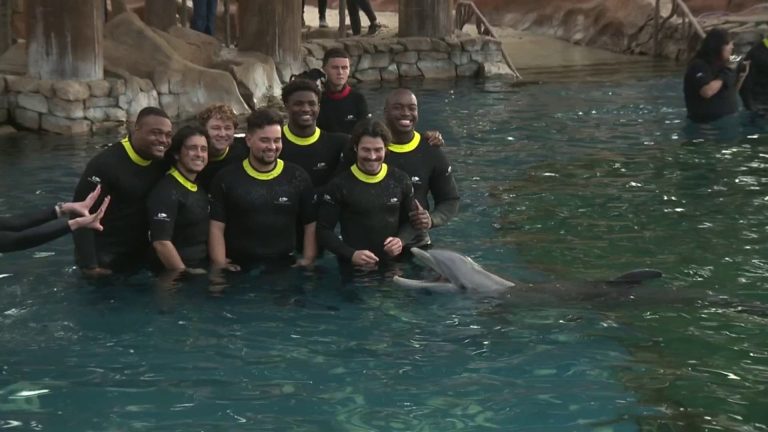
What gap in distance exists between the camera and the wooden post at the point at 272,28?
53.4 feet

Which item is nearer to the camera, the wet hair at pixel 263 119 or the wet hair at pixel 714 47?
the wet hair at pixel 263 119

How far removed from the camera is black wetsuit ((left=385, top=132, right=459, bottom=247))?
714cm

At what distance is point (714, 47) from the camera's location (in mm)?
12055

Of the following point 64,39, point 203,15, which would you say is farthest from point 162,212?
point 203,15

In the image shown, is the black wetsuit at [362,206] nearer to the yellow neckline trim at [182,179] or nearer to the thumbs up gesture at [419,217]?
the thumbs up gesture at [419,217]

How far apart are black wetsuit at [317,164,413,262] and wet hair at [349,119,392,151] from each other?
25cm

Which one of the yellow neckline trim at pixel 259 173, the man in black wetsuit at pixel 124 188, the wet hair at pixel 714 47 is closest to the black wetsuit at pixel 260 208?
the yellow neckline trim at pixel 259 173

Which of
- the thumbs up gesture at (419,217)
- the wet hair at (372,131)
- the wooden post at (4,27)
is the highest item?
the wooden post at (4,27)

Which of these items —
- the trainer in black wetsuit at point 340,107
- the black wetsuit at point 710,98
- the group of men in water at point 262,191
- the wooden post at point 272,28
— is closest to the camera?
the group of men in water at point 262,191

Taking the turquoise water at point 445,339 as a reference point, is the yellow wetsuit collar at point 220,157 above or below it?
above

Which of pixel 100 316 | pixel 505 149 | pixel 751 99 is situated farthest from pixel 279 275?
pixel 751 99

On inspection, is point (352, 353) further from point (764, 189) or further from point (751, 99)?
point (751, 99)

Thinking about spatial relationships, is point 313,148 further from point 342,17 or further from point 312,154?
point 342,17

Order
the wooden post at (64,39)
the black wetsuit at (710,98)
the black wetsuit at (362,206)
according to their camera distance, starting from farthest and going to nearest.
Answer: the wooden post at (64,39) < the black wetsuit at (710,98) < the black wetsuit at (362,206)
